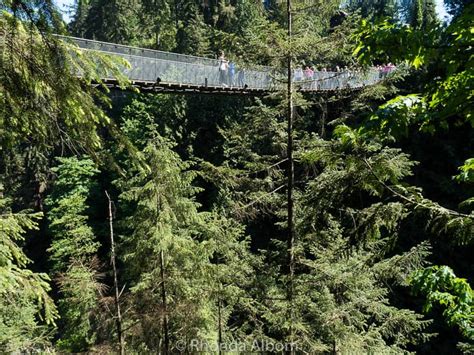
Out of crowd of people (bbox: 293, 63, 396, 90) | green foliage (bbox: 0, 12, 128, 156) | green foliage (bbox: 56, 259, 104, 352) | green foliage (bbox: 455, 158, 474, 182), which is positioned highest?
crowd of people (bbox: 293, 63, 396, 90)

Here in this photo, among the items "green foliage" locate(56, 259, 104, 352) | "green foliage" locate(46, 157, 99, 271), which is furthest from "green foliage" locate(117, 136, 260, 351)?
"green foliage" locate(46, 157, 99, 271)

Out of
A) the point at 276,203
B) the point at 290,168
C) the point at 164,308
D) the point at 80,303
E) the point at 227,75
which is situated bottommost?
the point at 80,303

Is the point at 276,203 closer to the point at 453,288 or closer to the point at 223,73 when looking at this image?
the point at 453,288

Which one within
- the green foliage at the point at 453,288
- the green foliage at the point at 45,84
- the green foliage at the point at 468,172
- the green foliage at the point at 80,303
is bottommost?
the green foliage at the point at 80,303

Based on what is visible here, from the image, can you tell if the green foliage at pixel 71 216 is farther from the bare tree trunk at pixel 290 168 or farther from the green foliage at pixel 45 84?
the green foliage at pixel 45 84

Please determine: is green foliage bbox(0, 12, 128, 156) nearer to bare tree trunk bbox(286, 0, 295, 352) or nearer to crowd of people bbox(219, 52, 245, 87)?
bare tree trunk bbox(286, 0, 295, 352)

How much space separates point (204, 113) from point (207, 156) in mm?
2545

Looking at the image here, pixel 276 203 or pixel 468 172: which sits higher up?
pixel 468 172

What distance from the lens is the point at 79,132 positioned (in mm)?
2650

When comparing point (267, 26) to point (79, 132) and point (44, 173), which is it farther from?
point (44, 173)

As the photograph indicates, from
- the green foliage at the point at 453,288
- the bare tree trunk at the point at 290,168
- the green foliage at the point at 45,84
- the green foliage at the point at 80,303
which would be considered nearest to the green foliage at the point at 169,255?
the green foliage at the point at 80,303

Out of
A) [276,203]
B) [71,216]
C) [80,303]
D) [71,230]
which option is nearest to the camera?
[276,203]

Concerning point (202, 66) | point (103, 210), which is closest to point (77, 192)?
point (103, 210)

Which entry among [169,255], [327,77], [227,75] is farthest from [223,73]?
[169,255]
